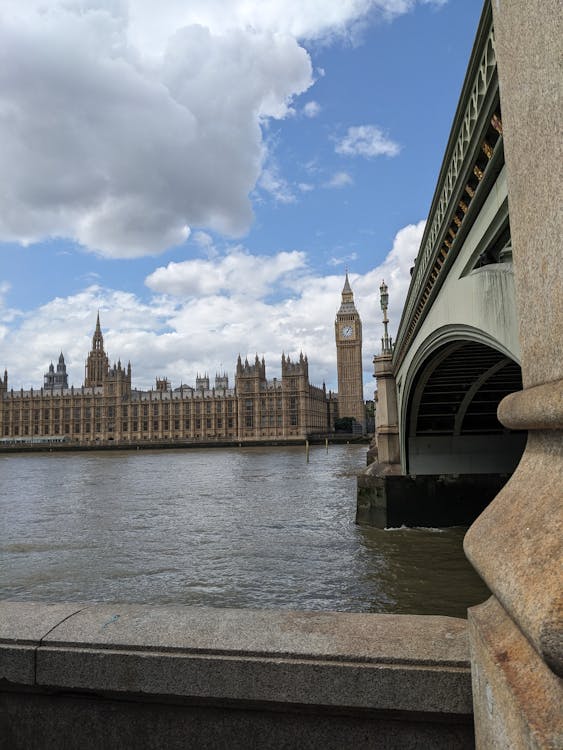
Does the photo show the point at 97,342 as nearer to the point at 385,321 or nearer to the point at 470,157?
the point at 385,321

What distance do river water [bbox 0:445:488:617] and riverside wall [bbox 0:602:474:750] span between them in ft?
21.4

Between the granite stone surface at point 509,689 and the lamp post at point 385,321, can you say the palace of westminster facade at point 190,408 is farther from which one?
the granite stone surface at point 509,689

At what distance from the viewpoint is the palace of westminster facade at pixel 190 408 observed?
111750mm

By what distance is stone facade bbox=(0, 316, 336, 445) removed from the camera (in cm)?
11169

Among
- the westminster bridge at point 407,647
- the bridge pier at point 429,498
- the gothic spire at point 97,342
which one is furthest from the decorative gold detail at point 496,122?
the gothic spire at point 97,342

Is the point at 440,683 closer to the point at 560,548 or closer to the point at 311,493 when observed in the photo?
the point at 560,548

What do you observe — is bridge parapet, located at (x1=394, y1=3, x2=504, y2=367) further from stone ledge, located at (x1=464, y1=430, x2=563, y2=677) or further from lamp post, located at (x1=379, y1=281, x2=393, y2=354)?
lamp post, located at (x1=379, y1=281, x2=393, y2=354)

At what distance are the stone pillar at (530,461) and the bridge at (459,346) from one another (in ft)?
3.35

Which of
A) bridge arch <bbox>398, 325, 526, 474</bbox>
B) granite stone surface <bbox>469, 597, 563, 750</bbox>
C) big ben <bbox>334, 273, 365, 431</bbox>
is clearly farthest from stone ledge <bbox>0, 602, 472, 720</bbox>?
big ben <bbox>334, 273, 365, 431</bbox>

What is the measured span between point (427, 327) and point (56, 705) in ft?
26.7

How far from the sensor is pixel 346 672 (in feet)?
6.95

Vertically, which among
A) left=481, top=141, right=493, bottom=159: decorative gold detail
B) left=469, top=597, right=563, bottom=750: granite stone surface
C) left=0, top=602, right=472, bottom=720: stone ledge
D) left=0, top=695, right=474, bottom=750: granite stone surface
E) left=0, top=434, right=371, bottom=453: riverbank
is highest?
left=481, top=141, right=493, bottom=159: decorative gold detail

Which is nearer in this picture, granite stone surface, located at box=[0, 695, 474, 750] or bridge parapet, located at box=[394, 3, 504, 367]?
granite stone surface, located at box=[0, 695, 474, 750]

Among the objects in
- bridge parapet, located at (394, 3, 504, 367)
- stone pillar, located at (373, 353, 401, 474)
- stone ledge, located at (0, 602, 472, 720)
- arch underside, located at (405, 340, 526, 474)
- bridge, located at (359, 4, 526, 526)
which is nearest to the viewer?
stone ledge, located at (0, 602, 472, 720)
